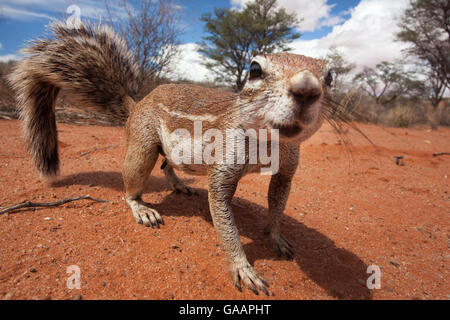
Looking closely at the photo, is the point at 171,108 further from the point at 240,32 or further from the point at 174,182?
the point at 240,32

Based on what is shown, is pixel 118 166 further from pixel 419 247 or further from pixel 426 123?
pixel 426 123

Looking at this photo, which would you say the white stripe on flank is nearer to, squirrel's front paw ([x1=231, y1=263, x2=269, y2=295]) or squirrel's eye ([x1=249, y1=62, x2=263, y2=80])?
squirrel's eye ([x1=249, y1=62, x2=263, y2=80])

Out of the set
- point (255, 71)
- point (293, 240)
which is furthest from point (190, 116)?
point (293, 240)

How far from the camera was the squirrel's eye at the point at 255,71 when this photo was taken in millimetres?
1383

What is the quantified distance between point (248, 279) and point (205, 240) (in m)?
0.67

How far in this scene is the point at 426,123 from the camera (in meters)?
14.9

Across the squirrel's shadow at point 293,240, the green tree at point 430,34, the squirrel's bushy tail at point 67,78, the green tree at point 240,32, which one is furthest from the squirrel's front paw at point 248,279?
the green tree at point 430,34

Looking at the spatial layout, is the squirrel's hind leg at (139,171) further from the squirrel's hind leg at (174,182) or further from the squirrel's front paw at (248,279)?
the squirrel's front paw at (248,279)

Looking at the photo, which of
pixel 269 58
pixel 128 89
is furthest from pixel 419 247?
pixel 128 89

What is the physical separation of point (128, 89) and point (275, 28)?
1242 cm

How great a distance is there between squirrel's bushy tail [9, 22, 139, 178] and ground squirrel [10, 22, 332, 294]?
0.04ft

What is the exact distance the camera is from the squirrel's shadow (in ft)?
6.50

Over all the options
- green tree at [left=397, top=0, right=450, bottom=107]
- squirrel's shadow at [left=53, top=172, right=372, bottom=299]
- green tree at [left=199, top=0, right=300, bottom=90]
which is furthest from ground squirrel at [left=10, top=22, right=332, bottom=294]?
green tree at [left=397, top=0, right=450, bottom=107]

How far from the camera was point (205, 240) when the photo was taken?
2.36m
